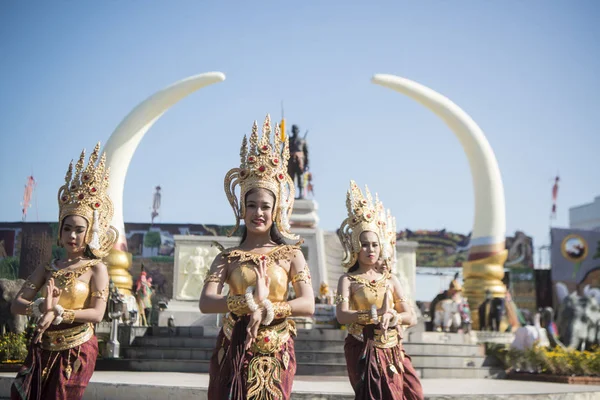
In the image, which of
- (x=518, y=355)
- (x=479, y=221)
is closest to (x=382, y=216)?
(x=518, y=355)

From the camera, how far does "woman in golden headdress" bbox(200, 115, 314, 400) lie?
4621 mm

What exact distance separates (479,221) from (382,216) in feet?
53.0

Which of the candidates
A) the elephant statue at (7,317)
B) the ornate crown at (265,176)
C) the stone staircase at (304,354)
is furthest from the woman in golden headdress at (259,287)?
the elephant statue at (7,317)

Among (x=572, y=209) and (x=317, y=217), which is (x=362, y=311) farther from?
(x=572, y=209)

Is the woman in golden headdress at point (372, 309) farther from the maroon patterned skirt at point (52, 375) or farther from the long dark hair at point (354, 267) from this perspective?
the maroon patterned skirt at point (52, 375)

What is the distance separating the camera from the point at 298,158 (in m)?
20.0

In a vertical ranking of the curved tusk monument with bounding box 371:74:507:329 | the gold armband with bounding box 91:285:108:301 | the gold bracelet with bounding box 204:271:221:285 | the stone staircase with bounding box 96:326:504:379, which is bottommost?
the stone staircase with bounding box 96:326:504:379

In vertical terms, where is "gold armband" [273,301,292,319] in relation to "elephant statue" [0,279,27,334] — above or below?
above

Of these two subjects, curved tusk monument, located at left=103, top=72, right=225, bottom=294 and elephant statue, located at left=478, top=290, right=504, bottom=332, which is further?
curved tusk monument, located at left=103, top=72, right=225, bottom=294

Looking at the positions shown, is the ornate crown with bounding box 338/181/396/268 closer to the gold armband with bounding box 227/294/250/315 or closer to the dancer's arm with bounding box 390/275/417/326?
the dancer's arm with bounding box 390/275/417/326

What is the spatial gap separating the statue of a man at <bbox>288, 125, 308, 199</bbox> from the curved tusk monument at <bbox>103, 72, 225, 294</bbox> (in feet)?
11.2

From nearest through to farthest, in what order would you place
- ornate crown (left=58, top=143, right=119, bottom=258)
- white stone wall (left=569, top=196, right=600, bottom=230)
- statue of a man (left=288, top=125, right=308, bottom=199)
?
ornate crown (left=58, top=143, right=119, bottom=258), statue of a man (left=288, top=125, right=308, bottom=199), white stone wall (left=569, top=196, right=600, bottom=230)

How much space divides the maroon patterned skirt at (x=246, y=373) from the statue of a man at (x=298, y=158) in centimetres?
1523

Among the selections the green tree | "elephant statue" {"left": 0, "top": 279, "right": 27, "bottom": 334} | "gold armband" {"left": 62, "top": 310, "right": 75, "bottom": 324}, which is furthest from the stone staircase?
the green tree
